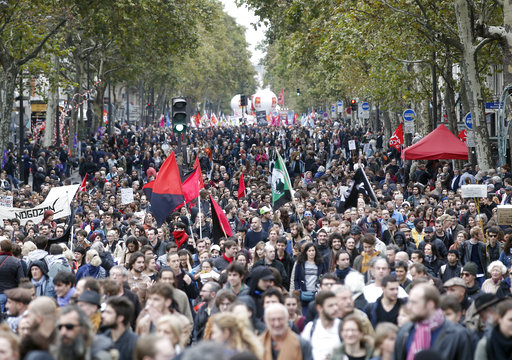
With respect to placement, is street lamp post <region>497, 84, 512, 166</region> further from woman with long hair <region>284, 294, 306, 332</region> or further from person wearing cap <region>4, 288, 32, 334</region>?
person wearing cap <region>4, 288, 32, 334</region>

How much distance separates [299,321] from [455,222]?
24.2 ft

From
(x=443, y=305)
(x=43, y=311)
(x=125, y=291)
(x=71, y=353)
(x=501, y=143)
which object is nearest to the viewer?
(x=71, y=353)

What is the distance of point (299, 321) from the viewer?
901cm

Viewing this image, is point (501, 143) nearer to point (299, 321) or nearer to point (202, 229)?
point (202, 229)

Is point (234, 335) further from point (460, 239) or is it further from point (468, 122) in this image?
point (468, 122)

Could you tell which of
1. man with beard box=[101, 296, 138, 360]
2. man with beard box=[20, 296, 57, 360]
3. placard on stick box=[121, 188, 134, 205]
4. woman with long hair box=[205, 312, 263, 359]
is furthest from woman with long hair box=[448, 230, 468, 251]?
placard on stick box=[121, 188, 134, 205]

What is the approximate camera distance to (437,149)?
26.6 m

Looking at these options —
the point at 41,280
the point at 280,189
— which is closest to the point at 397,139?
the point at 280,189

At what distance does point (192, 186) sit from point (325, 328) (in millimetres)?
10765

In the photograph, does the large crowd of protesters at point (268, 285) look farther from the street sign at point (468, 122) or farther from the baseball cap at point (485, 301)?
the street sign at point (468, 122)

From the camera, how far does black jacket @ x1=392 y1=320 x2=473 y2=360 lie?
671cm

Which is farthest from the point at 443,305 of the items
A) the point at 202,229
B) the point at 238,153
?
the point at 238,153

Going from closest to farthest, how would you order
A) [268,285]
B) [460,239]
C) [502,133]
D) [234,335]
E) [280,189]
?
1. [234,335]
2. [268,285]
3. [460,239]
4. [280,189]
5. [502,133]

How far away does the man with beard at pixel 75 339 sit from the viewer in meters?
6.20
